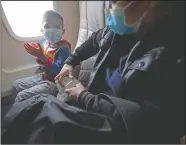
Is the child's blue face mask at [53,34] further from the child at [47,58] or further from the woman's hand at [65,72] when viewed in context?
the woman's hand at [65,72]

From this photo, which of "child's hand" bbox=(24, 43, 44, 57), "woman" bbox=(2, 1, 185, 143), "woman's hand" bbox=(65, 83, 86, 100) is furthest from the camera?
"child's hand" bbox=(24, 43, 44, 57)

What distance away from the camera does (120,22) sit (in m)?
0.62

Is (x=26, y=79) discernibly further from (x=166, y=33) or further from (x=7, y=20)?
(x=166, y=33)

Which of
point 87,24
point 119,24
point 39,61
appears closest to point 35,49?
point 39,61

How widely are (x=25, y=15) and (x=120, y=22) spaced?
→ 0.33 metres

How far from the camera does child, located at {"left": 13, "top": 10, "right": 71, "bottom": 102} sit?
0.82m

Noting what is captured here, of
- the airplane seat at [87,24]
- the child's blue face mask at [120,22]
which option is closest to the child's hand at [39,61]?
the airplane seat at [87,24]

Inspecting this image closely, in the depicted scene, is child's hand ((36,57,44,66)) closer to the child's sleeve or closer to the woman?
the child's sleeve

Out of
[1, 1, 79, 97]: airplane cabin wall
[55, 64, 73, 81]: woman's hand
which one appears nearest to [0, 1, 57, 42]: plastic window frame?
[1, 1, 79, 97]: airplane cabin wall

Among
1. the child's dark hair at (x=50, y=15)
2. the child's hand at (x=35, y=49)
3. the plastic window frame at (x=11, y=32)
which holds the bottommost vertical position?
the child's hand at (x=35, y=49)

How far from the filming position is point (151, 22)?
595mm

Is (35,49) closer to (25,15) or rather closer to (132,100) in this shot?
(25,15)

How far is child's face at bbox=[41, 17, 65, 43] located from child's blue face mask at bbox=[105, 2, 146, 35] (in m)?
0.21

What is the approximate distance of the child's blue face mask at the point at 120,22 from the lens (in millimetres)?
604
